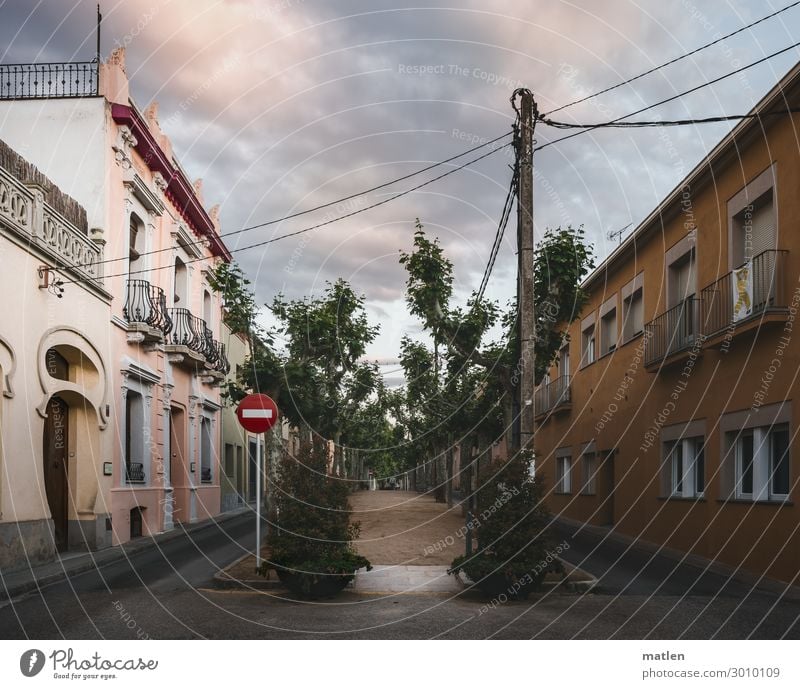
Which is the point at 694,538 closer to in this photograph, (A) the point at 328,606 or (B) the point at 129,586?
(A) the point at 328,606

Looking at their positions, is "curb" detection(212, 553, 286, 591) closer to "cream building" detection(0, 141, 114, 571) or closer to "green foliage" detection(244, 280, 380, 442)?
"cream building" detection(0, 141, 114, 571)

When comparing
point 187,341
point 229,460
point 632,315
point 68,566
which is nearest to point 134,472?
point 187,341

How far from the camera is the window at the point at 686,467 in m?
17.8

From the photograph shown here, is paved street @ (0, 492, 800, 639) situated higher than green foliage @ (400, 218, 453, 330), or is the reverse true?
green foliage @ (400, 218, 453, 330)

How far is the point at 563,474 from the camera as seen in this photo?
3075cm

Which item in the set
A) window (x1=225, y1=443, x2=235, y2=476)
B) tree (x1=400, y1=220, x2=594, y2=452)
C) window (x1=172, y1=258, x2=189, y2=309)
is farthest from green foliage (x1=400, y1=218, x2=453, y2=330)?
window (x1=225, y1=443, x2=235, y2=476)

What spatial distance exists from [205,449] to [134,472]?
9668 mm

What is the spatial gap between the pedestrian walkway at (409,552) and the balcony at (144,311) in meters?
7.35

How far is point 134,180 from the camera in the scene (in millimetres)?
20859

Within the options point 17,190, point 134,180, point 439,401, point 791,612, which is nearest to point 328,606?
point 791,612

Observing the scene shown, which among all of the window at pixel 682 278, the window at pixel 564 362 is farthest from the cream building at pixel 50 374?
the window at pixel 564 362

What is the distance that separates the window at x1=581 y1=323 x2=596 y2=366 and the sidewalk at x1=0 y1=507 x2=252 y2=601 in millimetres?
13319

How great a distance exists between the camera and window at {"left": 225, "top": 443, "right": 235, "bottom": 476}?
36934 mm

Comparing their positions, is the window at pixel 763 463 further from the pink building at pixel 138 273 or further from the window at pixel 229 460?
the window at pixel 229 460
